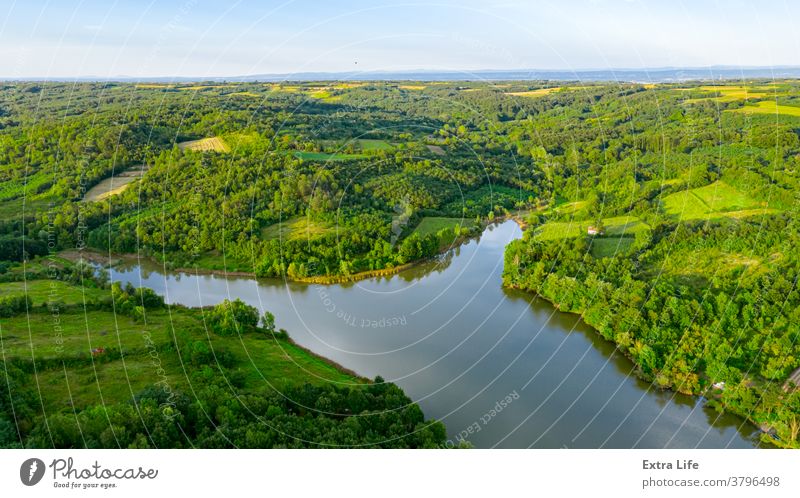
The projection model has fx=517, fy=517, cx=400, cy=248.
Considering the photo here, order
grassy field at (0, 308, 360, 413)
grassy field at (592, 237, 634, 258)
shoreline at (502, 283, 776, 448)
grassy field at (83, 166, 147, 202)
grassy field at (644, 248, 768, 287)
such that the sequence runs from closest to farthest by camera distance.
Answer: shoreline at (502, 283, 776, 448) → grassy field at (0, 308, 360, 413) → grassy field at (644, 248, 768, 287) → grassy field at (592, 237, 634, 258) → grassy field at (83, 166, 147, 202)

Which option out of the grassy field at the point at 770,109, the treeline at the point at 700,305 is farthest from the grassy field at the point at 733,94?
the treeline at the point at 700,305

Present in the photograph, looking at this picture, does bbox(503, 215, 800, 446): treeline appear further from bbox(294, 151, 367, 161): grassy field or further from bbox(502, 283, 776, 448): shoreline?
bbox(294, 151, 367, 161): grassy field

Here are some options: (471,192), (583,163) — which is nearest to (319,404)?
(471,192)

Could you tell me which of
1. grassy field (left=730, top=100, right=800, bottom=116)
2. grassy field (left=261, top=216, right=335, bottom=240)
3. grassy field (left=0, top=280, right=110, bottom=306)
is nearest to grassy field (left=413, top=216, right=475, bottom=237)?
grassy field (left=261, top=216, right=335, bottom=240)

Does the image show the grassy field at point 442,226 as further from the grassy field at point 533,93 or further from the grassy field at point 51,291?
the grassy field at point 533,93

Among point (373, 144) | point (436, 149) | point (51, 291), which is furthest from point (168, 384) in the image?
point (436, 149)
